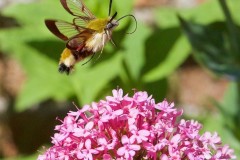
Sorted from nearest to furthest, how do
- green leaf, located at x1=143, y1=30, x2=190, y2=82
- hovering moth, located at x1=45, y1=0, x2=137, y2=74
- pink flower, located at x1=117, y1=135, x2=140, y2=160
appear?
pink flower, located at x1=117, y1=135, x2=140, y2=160, hovering moth, located at x1=45, y1=0, x2=137, y2=74, green leaf, located at x1=143, y1=30, x2=190, y2=82

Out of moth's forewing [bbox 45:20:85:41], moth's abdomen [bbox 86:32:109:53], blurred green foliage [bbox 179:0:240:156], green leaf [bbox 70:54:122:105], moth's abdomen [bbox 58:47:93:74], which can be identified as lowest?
blurred green foliage [bbox 179:0:240:156]

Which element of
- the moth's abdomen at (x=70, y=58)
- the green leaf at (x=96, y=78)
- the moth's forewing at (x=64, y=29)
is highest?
the moth's forewing at (x=64, y=29)

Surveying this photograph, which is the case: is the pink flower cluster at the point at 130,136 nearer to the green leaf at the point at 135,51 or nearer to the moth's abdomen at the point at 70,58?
the moth's abdomen at the point at 70,58

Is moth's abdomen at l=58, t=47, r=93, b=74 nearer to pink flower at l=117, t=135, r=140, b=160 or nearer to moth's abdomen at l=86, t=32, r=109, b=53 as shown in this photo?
moth's abdomen at l=86, t=32, r=109, b=53

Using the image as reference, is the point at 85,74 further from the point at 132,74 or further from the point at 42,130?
the point at 42,130

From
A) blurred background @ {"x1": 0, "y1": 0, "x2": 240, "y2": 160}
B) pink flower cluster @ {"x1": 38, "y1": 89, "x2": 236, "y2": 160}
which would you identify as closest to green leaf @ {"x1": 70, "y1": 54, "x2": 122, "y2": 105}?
blurred background @ {"x1": 0, "y1": 0, "x2": 240, "y2": 160}

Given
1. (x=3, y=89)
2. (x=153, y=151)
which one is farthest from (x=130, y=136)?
(x=3, y=89)

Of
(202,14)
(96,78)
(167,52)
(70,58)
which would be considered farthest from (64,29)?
(202,14)

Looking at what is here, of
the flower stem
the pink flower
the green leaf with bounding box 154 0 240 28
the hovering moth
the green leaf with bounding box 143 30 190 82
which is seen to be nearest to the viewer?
the pink flower

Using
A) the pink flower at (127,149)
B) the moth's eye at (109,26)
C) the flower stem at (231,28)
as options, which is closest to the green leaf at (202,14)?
the flower stem at (231,28)

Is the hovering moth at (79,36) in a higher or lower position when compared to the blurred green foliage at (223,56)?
higher
